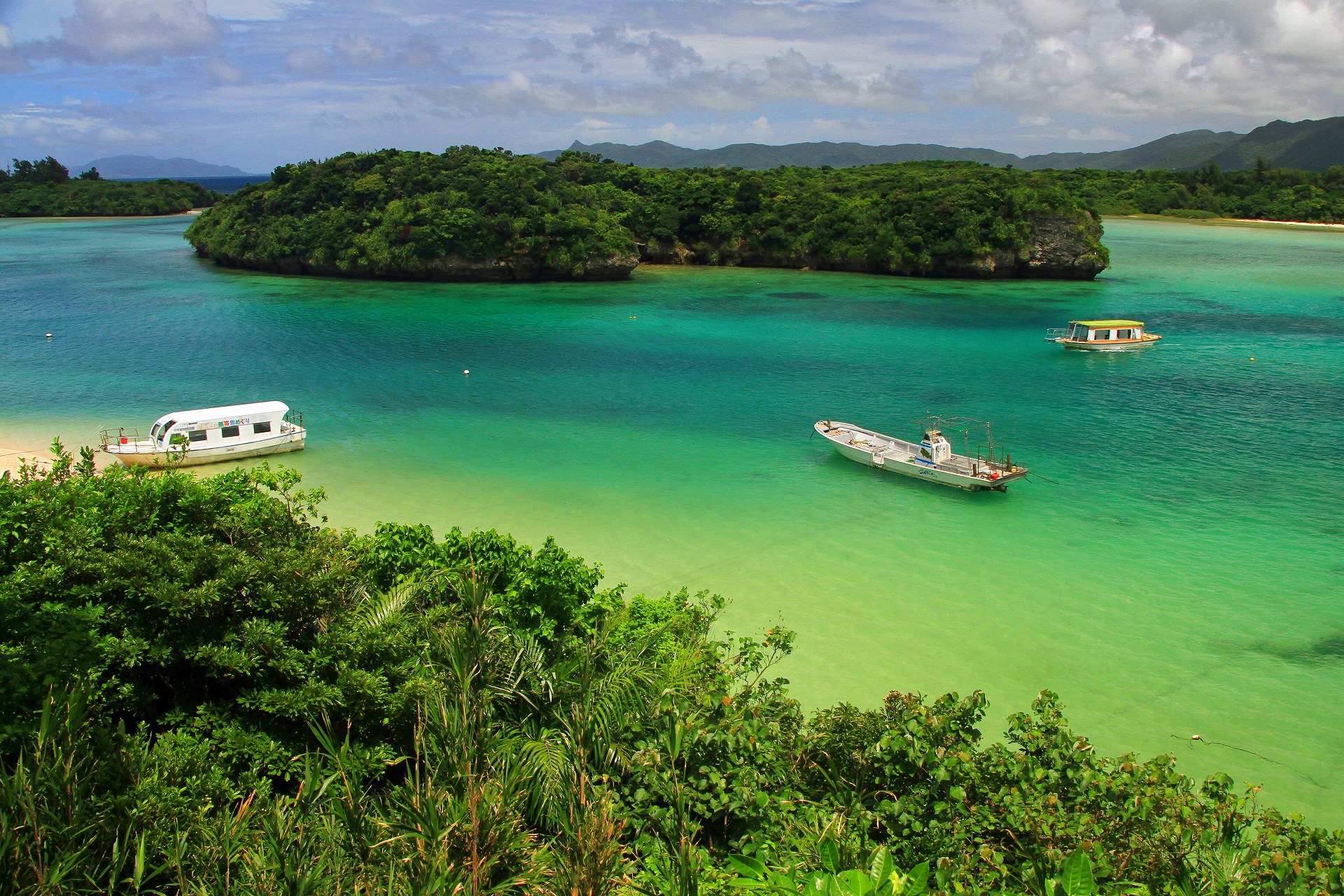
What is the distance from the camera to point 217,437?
2408cm

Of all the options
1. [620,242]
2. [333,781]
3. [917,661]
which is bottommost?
[917,661]

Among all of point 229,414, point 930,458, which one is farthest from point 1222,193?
point 229,414

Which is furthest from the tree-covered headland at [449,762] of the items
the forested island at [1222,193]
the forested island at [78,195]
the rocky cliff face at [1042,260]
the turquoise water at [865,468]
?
Answer: the forested island at [78,195]

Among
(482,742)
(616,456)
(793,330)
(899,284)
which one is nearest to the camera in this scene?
(482,742)

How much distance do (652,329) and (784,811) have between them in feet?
126

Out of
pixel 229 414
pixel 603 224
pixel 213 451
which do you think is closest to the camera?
pixel 213 451

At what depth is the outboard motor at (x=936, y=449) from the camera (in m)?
22.9

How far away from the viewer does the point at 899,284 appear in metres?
61.2

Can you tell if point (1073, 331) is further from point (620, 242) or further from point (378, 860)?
point (378, 860)

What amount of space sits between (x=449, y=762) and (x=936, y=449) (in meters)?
18.6

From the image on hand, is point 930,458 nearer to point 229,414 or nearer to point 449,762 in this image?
point 229,414

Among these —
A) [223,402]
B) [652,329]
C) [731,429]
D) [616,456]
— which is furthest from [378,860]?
[652,329]

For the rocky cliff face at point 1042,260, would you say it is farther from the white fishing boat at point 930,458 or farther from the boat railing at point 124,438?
the boat railing at point 124,438

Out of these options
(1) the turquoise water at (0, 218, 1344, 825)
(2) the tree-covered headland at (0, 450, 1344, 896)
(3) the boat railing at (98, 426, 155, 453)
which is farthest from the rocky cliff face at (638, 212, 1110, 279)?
(2) the tree-covered headland at (0, 450, 1344, 896)
